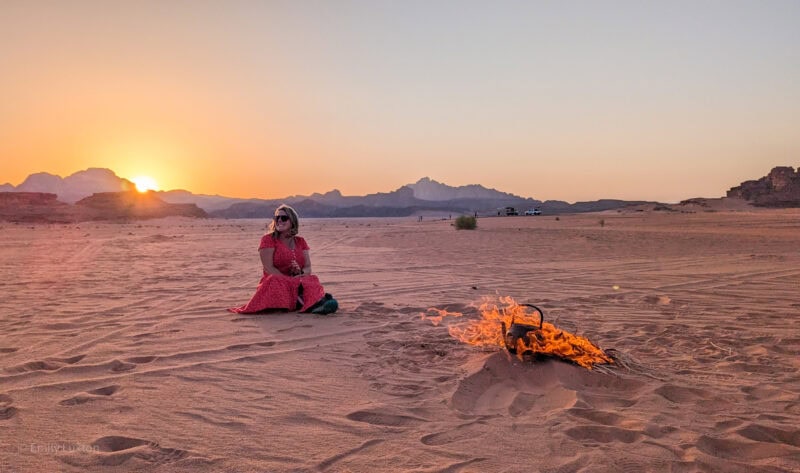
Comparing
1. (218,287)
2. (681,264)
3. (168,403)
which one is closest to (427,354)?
(168,403)

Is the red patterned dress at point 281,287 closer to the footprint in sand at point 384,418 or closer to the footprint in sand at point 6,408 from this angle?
the footprint in sand at point 6,408

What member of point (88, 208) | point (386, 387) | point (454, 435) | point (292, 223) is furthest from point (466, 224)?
point (88, 208)

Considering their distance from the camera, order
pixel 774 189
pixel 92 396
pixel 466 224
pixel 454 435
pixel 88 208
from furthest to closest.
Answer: pixel 774 189 → pixel 88 208 → pixel 466 224 → pixel 92 396 → pixel 454 435

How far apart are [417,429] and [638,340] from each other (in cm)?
319

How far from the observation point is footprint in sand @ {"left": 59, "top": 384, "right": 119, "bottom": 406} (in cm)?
325

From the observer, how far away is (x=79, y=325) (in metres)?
5.54

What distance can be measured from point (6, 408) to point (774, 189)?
112786mm

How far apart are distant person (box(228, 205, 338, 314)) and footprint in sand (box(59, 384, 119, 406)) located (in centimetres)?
267

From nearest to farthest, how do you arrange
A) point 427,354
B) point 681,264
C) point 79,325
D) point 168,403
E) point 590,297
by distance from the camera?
point 168,403
point 427,354
point 79,325
point 590,297
point 681,264

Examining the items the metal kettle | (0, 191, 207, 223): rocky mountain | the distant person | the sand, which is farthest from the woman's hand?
(0, 191, 207, 223): rocky mountain

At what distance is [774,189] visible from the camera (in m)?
87.4

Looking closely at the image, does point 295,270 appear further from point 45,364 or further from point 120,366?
point 45,364

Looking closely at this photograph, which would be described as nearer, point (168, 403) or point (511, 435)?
point (511, 435)

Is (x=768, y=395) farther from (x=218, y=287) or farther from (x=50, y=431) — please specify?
(x=218, y=287)
